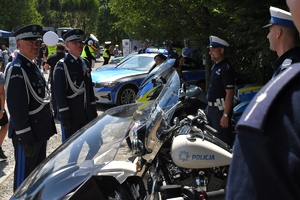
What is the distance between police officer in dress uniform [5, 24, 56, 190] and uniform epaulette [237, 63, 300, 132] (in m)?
2.98

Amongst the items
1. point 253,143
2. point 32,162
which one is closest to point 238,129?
point 253,143

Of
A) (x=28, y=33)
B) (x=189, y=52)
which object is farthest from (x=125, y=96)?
(x=28, y=33)

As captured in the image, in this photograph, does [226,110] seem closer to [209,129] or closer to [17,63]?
[209,129]

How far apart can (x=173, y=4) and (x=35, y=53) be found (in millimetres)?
5218

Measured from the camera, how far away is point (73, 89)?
4465 mm

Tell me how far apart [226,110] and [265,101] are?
12.4 ft

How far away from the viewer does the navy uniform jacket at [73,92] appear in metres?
4.34

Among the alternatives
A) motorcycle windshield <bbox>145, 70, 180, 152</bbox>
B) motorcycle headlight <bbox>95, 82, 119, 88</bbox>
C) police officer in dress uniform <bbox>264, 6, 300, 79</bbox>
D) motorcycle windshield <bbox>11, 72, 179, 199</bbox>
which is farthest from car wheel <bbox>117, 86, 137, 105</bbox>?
motorcycle windshield <bbox>11, 72, 179, 199</bbox>

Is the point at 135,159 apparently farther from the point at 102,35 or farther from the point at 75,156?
the point at 102,35

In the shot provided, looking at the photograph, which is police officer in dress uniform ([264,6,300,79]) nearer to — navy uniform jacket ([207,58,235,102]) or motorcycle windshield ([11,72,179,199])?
motorcycle windshield ([11,72,179,199])

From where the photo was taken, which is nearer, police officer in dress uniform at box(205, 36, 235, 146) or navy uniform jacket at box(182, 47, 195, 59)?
police officer in dress uniform at box(205, 36, 235, 146)

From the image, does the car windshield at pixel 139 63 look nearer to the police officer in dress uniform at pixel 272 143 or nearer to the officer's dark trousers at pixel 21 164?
the officer's dark trousers at pixel 21 164

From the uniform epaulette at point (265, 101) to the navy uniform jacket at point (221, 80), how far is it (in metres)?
3.70

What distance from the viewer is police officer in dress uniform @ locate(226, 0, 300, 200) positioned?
77cm
